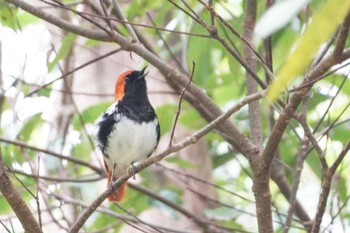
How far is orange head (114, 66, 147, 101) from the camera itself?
3252 mm

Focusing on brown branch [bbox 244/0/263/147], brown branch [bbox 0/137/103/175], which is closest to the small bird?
brown branch [bbox 0/137/103/175]

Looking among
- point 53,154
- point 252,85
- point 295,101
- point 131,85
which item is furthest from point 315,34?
point 131,85

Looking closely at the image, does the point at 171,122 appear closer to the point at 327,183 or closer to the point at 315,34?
the point at 327,183

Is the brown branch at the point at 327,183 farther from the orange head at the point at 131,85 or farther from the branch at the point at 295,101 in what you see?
the orange head at the point at 131,85

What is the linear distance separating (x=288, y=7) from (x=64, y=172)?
9.83 feet

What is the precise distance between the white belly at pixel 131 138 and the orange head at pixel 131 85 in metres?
A: 0.24

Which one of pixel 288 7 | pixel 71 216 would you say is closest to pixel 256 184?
pixel 288 7

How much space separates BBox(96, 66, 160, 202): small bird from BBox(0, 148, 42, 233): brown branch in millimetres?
1215

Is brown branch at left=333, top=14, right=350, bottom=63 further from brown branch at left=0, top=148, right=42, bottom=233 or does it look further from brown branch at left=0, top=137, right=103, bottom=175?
brown branch at left=0, top=137, right=103, bottom=175

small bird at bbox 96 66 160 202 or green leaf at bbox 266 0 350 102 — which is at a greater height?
small bird at bbox 96 66 160 202

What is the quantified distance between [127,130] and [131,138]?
4cm

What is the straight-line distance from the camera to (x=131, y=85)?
3.31m

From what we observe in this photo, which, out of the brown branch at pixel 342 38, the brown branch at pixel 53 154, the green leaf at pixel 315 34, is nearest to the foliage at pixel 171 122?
the brown branch at pixel 53 154

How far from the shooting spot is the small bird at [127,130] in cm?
299
